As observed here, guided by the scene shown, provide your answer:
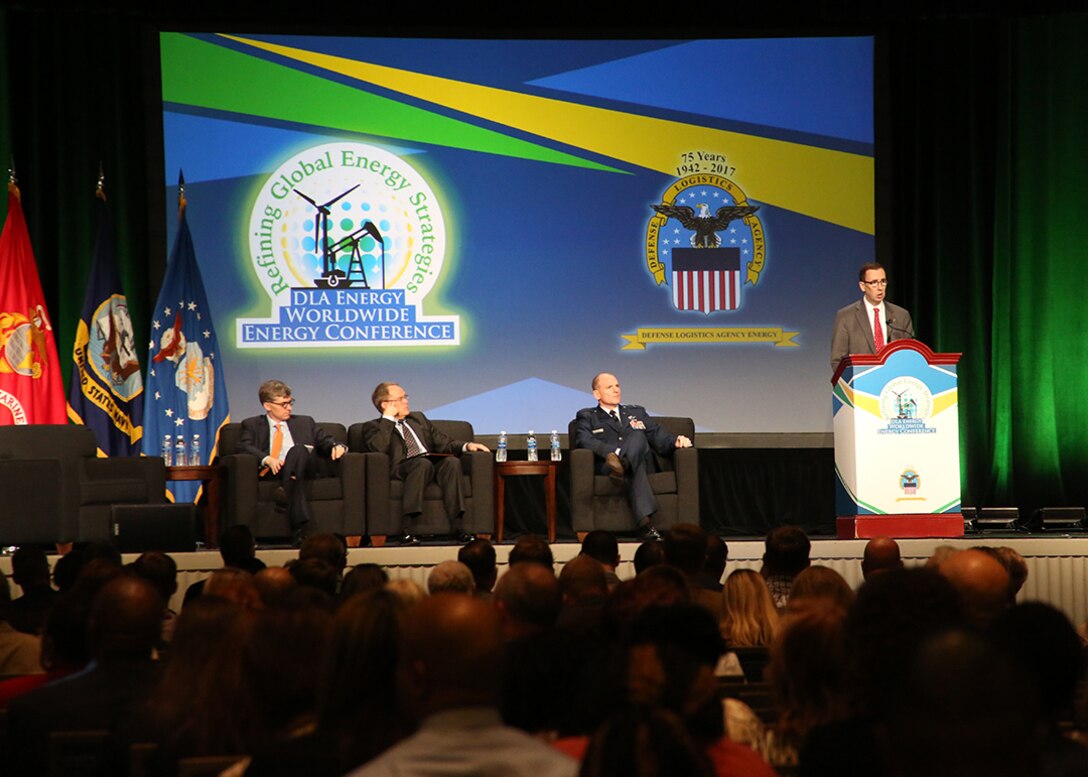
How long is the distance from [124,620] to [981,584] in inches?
66.9

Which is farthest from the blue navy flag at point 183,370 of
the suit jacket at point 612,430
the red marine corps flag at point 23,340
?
the suit jacket at point 612,430

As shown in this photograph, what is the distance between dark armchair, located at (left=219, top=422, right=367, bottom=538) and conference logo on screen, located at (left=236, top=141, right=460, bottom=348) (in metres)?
1.59

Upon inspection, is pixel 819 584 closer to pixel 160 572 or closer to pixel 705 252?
pixel 160 572

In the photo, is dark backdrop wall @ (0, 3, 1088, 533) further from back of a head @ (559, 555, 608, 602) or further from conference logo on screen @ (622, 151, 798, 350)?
back of a head @ (559, 555, 608, 602)

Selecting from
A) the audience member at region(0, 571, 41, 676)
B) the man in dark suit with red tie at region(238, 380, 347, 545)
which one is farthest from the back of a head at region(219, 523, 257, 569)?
the man in dark suit with red tie at region(238, 380, 347, 545)

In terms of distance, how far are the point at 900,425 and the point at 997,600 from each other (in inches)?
158

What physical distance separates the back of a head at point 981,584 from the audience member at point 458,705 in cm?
146

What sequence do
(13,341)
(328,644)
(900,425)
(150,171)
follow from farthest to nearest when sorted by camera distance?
1. (150,171)
2. (13,341)
3. (900,425)
4. (328,644)

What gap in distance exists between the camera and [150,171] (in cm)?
859

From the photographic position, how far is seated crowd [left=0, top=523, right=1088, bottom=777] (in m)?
1.20

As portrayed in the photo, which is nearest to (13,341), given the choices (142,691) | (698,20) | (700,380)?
(700,380)

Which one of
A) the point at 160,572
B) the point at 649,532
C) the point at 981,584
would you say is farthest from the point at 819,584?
the point at 649,532

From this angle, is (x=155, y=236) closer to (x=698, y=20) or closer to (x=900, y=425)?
(x=698, y=20)

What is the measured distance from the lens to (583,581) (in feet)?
11.4
